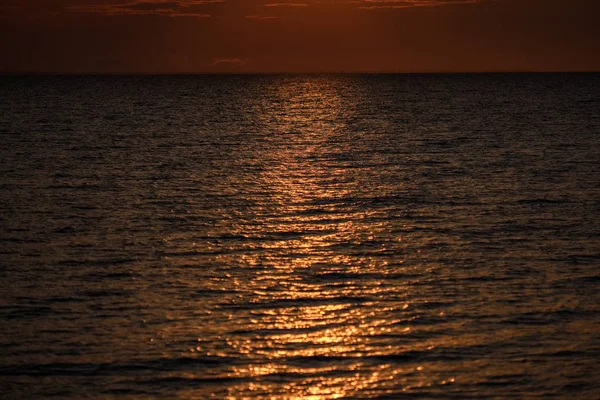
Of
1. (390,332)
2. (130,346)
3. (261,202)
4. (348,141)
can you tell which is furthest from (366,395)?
(348,141)

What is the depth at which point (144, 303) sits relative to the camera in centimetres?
2481

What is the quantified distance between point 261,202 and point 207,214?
4.40m

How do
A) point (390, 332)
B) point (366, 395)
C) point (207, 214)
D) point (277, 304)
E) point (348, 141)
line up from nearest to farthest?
point (366, 395)
point (390, 332)
point (277, 304)
point (207, 214)
point (348, 141)

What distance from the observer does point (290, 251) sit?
31875 millimetres

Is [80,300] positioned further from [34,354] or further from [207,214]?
[207,214]

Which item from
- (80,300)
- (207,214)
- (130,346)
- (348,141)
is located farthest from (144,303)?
(348,141)

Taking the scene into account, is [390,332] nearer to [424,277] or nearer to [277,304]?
[277,304]

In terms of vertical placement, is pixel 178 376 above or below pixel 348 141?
above

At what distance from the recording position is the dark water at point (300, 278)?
1947cm

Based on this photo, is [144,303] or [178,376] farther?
[144,303]

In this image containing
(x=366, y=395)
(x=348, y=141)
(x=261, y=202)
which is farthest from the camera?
(x=348, y=141)

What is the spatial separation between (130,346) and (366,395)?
20.6 ft

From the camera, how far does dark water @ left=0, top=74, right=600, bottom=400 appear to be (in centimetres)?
1947

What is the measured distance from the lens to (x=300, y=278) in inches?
1092
